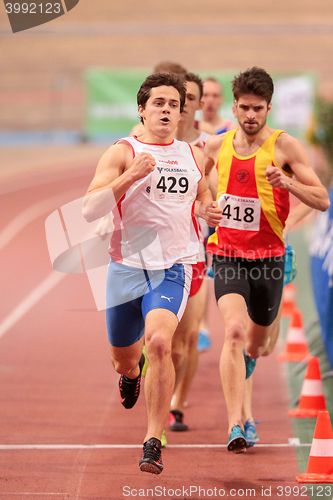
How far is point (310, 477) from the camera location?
693 centimetres

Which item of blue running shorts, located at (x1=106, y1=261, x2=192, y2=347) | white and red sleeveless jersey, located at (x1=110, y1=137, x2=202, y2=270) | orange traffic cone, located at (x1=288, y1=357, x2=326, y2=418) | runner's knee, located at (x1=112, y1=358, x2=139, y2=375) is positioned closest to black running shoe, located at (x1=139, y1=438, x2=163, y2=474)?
blue running shorts, located at (x1=106, y1=261, x2=192, y2=347)

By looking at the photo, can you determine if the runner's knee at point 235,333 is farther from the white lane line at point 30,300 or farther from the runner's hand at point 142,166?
the white lane line at point 30,300

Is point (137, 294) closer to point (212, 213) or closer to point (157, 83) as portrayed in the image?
point (212, 213)

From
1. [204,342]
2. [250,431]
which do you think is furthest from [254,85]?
[204,342]

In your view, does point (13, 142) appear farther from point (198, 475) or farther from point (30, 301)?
point (198, 475)

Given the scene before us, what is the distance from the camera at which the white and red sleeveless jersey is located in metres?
6.88

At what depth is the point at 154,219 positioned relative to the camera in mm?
6895

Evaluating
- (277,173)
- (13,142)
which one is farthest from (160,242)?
(13,142)

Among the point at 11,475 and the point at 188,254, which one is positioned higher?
the point at 188,254

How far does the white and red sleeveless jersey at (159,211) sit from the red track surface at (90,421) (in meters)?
1.43

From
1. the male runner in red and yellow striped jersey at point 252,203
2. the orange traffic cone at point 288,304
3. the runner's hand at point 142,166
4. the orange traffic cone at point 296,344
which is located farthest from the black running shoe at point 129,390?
the orange traffic cone at point 288,304

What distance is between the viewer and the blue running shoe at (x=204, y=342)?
11812 millimetres

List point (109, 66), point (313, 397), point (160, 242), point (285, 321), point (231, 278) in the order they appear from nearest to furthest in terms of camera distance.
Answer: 1. point (160, 242)
2. point (231, 278)
3. point (313, 397)
4. point (285, 321)
5. point (109, 66)

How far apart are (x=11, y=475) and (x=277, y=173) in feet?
8.45
